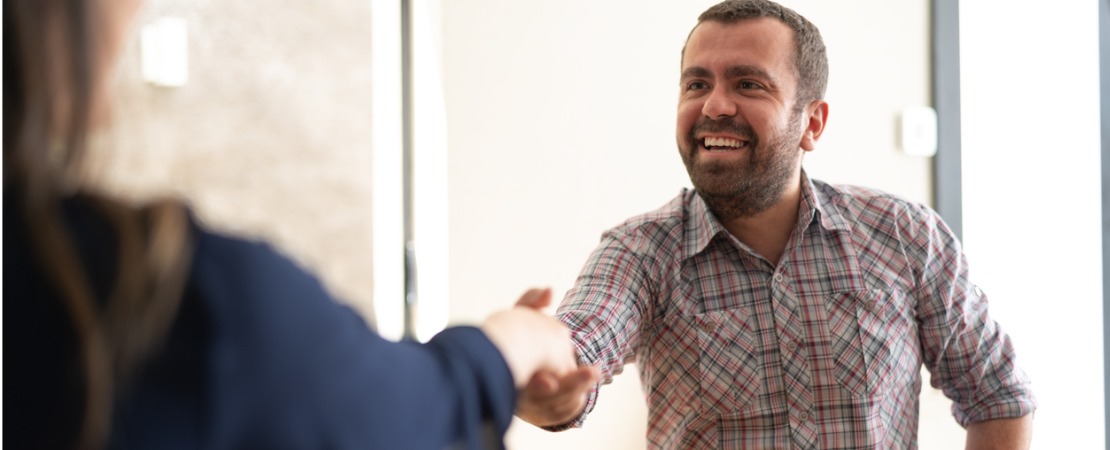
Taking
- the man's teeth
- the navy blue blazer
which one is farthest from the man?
the navy blue blazer

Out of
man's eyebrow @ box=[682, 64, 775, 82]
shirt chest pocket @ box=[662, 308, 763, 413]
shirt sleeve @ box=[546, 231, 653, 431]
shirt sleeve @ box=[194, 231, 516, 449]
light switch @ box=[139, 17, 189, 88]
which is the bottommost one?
shirt chest pocket @ box=[662, 308, 763, 413]

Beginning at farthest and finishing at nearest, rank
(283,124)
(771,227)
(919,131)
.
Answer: (919,131) → (283,124) → (771,227)

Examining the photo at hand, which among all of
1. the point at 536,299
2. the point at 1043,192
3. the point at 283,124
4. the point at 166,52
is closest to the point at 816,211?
the point at 536,299

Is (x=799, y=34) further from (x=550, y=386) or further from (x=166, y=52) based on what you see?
(x=166, y=52)

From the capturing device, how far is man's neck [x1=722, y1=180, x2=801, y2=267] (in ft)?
5.35

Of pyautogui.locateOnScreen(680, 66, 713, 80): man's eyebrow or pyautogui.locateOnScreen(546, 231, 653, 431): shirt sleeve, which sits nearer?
pyautogui.locateOnScreen(546, 231, 653, 431): shirt sleeve

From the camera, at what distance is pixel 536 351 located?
2.35 feet

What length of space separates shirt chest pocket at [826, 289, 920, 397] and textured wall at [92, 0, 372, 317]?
41.1 inches

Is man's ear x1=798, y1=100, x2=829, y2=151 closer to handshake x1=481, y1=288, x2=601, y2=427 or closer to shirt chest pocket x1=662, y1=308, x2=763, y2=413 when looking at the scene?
shirt chest pocket x1=662, y1=308, x2=763, y2=413

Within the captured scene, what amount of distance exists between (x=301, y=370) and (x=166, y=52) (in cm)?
183

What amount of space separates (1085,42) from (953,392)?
161 cm

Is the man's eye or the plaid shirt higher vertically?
the man's eye

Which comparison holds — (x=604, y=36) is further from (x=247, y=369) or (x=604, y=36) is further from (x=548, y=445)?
(x=247, y=369)

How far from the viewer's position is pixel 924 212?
168 centimetres
